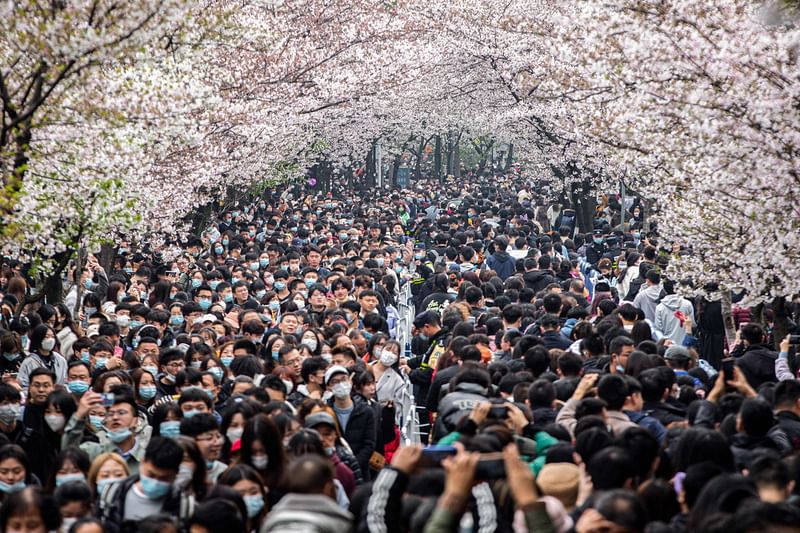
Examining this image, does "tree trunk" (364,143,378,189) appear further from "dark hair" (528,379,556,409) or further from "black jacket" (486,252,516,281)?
"dark hair" (528,379,556,409)

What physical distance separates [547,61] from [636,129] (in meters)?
11.5

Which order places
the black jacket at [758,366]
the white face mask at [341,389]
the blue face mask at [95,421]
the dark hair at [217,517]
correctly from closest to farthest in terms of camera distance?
the dark hair at [217,517] < the blue face mask at [95,421] < the white face mask at [341,389] < the black jacket at [758,366]

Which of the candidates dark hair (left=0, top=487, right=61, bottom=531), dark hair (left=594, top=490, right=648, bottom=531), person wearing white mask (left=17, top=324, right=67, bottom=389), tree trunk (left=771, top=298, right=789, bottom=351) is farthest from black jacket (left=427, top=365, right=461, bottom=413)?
tree trunk (left=771, top=298, right=789, bottom=351)

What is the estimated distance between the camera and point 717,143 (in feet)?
30.5

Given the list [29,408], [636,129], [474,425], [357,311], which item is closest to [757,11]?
[636,129]

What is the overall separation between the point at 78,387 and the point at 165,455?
3.61m

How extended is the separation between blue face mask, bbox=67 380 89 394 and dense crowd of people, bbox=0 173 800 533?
0.04 ft

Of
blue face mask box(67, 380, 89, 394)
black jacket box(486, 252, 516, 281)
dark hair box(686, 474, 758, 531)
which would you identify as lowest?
dark hair box(686, 474, 758, 531)

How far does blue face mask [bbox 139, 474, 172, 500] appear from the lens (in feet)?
20.4

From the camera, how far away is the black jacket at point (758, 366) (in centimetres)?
Answer: 1077

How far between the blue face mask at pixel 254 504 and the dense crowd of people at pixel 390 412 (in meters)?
0.01

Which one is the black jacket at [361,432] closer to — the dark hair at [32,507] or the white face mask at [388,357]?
the white face mask at [388,357]

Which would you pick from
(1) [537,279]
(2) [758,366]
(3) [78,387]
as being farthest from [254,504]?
(1) [537,279]

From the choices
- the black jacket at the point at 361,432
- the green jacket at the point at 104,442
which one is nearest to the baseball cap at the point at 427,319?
the black jacket at the point at 361,432
